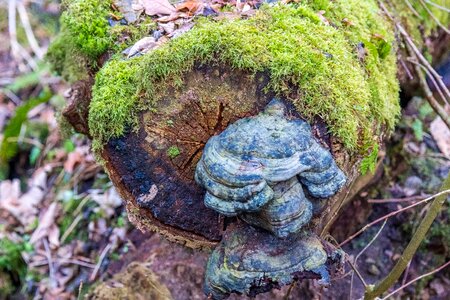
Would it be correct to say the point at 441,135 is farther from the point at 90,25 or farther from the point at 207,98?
the point at 90,25

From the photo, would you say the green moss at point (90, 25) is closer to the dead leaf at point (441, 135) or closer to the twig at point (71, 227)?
the twig at point (71, 227)

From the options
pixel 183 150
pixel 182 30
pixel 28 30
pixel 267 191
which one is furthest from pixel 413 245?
pixel 28 30

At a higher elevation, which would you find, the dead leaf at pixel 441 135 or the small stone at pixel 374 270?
the dead leaf at pixel 441 135

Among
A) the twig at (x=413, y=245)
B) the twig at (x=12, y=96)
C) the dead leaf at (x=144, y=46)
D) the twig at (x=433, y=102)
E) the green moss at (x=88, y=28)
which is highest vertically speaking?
the dead leaf at (x=144, y=46)

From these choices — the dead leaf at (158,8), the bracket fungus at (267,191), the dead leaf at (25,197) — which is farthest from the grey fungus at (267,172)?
the dead leaf at (25,197)

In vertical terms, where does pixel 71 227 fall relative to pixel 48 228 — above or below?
above
